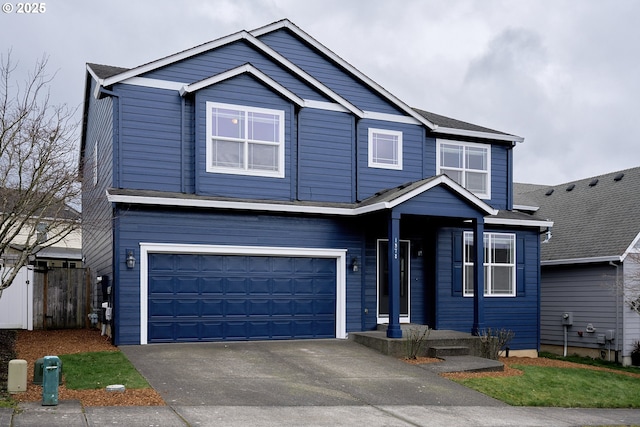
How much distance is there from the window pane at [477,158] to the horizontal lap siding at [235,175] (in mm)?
5767

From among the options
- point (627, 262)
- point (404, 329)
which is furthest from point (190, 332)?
point (627, 262)

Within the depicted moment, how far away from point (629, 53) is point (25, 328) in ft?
74.9

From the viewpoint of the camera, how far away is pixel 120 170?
51.1ft

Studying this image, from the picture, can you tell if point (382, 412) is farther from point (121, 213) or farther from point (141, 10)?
point (141, 10)

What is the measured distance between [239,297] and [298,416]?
661cm

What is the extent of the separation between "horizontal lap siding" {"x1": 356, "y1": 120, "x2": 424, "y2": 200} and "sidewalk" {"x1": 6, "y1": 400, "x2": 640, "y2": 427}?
25.6ft

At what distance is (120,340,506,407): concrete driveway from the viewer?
11.2 m

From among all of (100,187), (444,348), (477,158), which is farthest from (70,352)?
(477,158)

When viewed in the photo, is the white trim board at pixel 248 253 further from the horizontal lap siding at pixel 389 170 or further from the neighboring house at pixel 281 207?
the horizontal lap siding at pixel 389 170

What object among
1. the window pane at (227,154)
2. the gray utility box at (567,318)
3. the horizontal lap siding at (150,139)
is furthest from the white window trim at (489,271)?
the horizontal lap siding at (150,139)

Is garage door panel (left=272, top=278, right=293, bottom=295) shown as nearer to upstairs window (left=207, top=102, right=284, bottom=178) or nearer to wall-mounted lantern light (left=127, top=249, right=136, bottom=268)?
upstairs window (left=207, top=102, right=284, bottom=178)

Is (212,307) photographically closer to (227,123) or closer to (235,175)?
(235,175)

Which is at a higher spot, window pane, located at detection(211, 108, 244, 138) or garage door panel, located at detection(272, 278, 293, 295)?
window pane, located at detection(211, 108, 244, 138)

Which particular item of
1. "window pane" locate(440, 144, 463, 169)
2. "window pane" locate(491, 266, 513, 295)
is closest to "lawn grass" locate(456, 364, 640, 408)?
"window pane" locate(491, 266, 513, 295)
